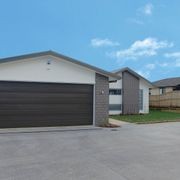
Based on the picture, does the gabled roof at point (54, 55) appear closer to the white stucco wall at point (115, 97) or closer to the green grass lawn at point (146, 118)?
the green grass lawn at point (146, 118)

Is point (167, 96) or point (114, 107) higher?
point (167, 96)

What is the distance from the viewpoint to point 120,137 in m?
11.0

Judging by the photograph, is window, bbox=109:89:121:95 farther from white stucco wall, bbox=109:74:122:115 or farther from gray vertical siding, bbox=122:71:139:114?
gray vertical siding, bbox=122:71:139:114

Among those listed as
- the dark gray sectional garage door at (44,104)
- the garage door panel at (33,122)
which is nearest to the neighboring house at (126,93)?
the dark gray sectional garage door at (44,104)

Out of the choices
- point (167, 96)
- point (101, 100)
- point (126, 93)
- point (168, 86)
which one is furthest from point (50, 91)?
point (168, 86)

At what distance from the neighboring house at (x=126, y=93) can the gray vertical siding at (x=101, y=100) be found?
25.7 ft

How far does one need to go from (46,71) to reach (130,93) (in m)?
11.2

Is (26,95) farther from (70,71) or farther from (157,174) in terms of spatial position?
(157,174)

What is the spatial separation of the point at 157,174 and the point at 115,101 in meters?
17.4

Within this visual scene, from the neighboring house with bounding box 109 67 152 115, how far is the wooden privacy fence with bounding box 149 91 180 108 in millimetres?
6113

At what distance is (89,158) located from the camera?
23.8 feet

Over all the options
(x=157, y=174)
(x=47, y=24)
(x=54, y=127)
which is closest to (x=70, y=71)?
(x=54, y=127)

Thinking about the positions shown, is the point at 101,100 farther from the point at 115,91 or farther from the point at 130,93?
the point at 130,93

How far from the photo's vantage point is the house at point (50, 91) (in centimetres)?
1327
